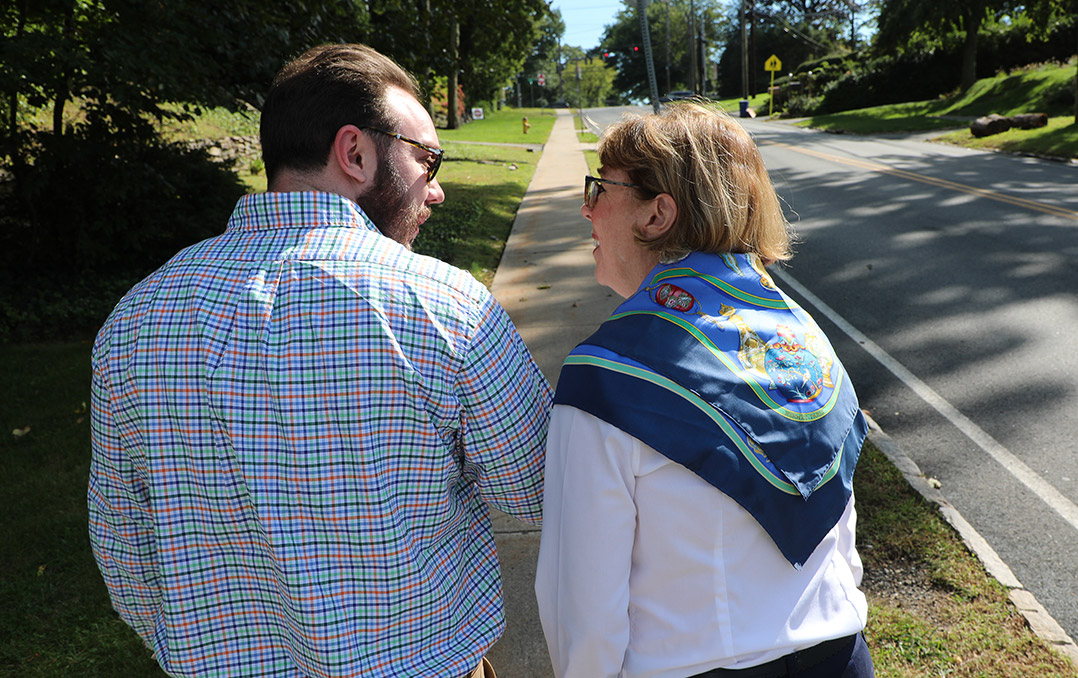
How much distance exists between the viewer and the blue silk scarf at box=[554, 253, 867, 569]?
1.31 meters

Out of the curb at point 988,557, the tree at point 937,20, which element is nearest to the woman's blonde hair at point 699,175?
the curb at point 988,557

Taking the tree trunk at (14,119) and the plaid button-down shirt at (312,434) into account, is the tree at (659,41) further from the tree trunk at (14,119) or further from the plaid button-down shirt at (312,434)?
the plaid button-down shirt at (312,434)

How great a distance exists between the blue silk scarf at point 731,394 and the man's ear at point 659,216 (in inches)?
5.2

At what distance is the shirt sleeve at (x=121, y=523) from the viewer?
4.94 feet

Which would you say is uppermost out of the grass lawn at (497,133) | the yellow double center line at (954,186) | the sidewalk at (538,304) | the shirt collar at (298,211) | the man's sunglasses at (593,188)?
the shirt collar at (298,211)

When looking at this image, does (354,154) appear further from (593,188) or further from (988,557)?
(988,557)

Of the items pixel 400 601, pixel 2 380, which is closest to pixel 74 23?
pixel 2 380

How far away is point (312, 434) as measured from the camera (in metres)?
1.33

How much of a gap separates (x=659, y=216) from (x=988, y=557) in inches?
108

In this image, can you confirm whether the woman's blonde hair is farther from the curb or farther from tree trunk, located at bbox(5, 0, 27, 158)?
tree trunk, located at bbox(5, 0, 27, 158)

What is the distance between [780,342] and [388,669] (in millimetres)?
932

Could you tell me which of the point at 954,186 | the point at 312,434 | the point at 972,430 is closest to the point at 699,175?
the point at 312,434

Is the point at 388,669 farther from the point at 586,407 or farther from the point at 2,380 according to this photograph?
the point at 2,380

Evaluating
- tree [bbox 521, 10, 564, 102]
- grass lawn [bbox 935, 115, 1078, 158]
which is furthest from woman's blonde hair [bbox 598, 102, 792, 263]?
tree [bbox 521, 10, 564, 102]
